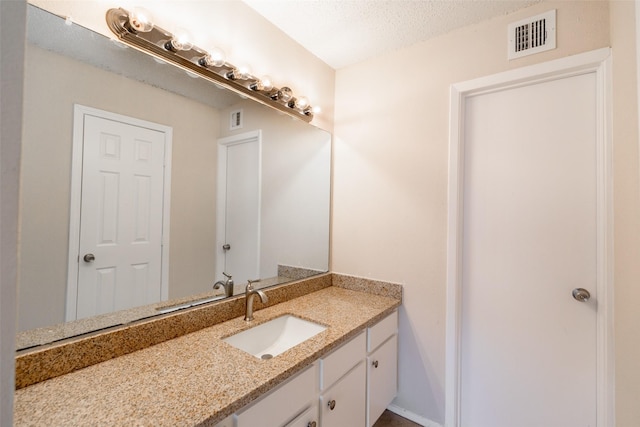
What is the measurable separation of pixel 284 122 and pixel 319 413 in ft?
5.31

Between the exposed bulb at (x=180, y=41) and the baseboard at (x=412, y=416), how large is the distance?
240 centimetres

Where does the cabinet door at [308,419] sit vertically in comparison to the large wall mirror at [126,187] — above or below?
below

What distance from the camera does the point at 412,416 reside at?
182 cm

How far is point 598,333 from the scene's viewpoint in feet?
4.54

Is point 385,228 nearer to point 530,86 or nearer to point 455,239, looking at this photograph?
point 455,239

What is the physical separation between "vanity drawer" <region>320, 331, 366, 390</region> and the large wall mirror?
0.63m

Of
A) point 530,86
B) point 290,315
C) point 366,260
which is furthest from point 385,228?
point 530,86

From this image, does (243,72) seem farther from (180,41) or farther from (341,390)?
(341,390)

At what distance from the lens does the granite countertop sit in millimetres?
753

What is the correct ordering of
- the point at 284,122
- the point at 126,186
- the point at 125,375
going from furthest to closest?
1. the point at 284,122
2. the point at 126,186
3. the point at 125,375

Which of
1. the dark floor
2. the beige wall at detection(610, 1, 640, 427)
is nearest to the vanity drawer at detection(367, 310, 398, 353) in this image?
the dark floor

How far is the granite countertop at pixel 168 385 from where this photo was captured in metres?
0.75

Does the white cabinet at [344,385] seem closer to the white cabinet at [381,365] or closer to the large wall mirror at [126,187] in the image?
the white cabinet at [381,365]

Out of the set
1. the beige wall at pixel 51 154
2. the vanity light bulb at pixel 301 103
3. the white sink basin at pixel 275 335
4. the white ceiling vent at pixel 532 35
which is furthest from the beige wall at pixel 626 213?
the beige wall at pixel 51 154
